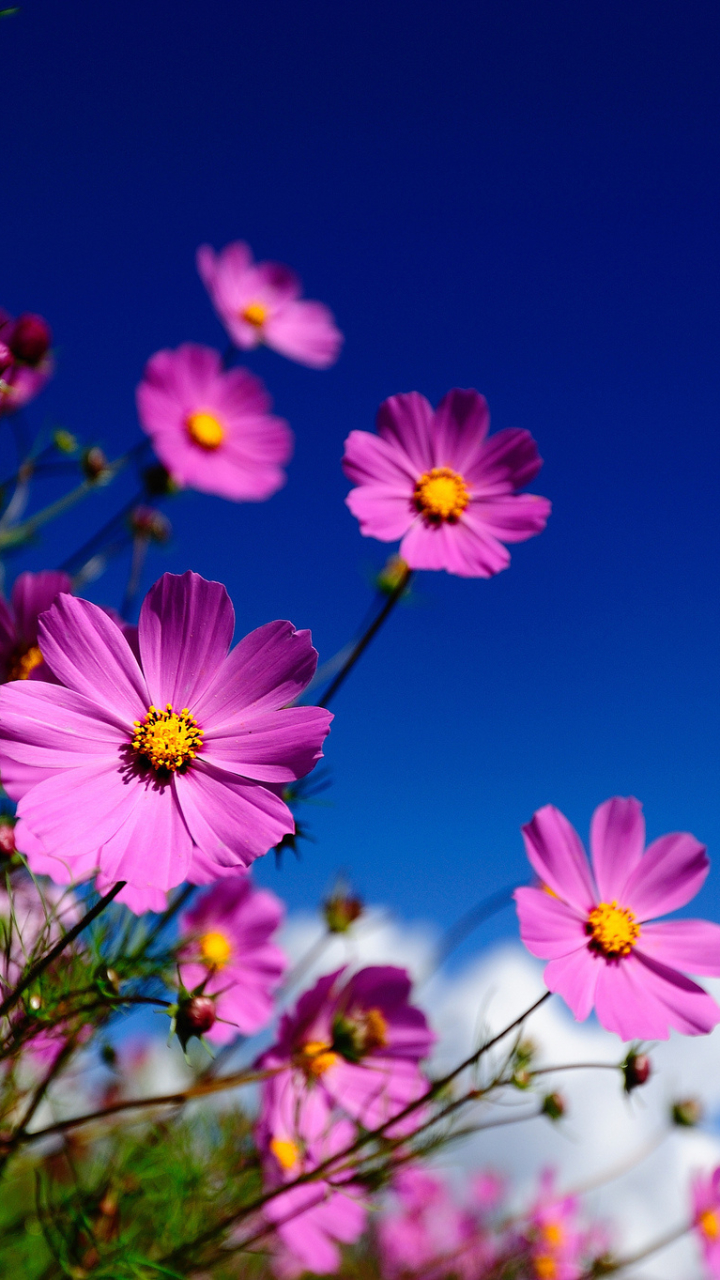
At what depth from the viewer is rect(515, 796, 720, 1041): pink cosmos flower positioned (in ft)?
2.31

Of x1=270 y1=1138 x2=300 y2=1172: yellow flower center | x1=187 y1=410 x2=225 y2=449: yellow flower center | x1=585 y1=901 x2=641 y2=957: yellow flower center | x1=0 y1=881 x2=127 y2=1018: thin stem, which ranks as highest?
x1=187 y1=410 x2=225 y2=449: yellow flower center

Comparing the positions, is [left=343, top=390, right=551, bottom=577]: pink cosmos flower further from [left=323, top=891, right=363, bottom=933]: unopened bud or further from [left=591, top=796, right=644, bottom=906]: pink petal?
[left=323, top=891, right=363, bottom=933]: unopened bud

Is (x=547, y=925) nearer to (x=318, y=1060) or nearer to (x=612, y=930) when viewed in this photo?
(x=612, y=930)

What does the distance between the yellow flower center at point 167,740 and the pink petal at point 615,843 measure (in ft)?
1.18

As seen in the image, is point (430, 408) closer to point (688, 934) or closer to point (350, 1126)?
point (688, 934)

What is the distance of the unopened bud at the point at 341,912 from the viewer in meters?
1.23

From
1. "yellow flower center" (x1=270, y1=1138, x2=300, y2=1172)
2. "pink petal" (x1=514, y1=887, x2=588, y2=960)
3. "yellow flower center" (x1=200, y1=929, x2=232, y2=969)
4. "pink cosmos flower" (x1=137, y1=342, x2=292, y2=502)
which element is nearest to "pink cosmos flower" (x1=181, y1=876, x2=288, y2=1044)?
"yellow flower center" (x1=200, y1=929, x2=232, y2=969)

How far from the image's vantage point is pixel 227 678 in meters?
0.67

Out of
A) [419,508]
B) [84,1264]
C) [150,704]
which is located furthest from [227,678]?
[84,1264]

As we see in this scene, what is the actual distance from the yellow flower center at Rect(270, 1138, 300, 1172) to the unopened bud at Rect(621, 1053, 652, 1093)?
406 millimetres

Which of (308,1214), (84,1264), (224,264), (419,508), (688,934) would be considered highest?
(224,264)

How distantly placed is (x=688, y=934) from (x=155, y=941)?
0.52m

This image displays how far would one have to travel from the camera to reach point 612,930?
2.58 ft

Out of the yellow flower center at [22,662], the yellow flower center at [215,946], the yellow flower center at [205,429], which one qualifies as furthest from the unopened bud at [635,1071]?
the yellow flower center at [205,429]
